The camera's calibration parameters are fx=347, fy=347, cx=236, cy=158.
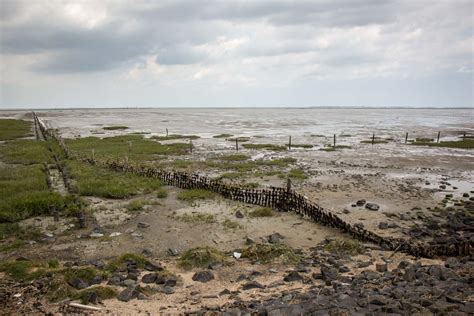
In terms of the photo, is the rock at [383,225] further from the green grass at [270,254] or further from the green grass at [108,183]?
the green grass at [108,183]

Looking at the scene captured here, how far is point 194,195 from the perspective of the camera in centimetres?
1867

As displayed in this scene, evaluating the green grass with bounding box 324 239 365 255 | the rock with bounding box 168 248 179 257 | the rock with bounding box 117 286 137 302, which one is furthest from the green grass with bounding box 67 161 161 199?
the green grass with bounding box 324 239 365 255

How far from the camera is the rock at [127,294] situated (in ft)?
28.7

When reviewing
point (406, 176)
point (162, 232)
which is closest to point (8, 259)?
point (162, 232)

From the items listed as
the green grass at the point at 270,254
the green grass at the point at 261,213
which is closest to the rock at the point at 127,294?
the green grass at the point at 270,254

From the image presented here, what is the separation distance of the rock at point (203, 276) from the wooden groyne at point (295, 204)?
621 centimetres

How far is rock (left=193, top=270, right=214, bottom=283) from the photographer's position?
32.9ft

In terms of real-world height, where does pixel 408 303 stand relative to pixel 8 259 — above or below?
above

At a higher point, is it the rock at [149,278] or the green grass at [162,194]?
the green grass at [162,194]

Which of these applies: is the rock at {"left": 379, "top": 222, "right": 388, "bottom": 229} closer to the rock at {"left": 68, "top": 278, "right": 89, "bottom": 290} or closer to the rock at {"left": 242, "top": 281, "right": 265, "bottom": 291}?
the rock at {"left": 242, "top": 281, "right": 265, "bottom": 291}

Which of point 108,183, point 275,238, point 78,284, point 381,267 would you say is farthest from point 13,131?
point 381,267

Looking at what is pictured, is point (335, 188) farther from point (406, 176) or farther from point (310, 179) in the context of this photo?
point (406, 176)

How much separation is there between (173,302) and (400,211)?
1279 centimetres

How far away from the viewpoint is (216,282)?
392 inches
